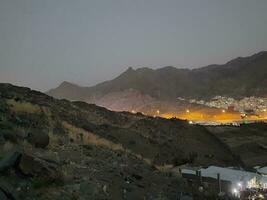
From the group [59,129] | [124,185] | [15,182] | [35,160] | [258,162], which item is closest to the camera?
[15,182]

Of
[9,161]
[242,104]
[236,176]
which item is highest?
[242,104]

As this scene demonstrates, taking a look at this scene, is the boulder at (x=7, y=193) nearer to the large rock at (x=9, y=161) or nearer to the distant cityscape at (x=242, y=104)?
the large rock at (x=9, y=161)

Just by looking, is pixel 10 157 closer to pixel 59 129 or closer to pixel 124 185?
pixel 124 185

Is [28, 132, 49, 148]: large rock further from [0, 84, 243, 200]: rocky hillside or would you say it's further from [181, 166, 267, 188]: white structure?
[181, 166, 267, 188]: white structure

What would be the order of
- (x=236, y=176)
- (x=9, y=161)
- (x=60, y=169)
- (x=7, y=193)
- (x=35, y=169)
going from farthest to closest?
(x=236, y=176) → (x=60, y=169) → (x=35, y=169) → (x=9, y=161) → (x=7, y=193)

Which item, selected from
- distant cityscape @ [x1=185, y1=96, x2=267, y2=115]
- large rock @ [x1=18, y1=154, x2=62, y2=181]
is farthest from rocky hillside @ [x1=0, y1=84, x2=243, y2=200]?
distant cityscape @ [x1=185, y1=96, x2=267, y2=115]

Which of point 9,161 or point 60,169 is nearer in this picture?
point 9,161

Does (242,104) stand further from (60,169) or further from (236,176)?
(60,169)

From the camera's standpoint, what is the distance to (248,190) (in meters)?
30.7

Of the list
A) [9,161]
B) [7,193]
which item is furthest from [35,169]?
[7,193]

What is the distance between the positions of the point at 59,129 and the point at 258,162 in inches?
1600

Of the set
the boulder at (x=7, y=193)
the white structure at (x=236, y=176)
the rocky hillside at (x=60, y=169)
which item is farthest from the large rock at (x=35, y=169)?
the white structure at (x=236, y=176)

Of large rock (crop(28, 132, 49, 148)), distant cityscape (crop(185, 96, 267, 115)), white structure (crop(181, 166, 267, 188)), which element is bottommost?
white structure (crop(181, 166, 267, 188))

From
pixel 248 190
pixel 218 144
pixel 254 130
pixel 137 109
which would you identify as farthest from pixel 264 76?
pixel 248 190
